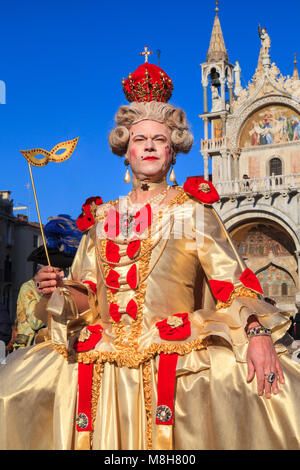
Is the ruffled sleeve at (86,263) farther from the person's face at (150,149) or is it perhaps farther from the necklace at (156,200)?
the person's face at (150,149)

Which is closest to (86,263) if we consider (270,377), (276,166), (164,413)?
(164,413)

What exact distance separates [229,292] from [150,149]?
3.09 ft

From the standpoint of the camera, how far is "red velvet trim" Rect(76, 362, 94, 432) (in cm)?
288

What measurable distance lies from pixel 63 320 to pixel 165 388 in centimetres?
63

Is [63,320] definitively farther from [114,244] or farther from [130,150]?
[130,150]

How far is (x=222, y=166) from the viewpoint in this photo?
86.1ft

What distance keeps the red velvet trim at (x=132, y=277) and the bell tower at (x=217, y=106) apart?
76.0 ft

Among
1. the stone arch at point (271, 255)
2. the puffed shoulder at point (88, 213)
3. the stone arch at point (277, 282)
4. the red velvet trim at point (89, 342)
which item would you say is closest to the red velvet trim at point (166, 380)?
the red velvet trim at point (89, 342)

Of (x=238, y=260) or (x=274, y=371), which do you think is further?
(x=238, y=260)

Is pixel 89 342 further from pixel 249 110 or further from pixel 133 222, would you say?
pixel 249 110

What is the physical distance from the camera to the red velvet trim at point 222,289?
2.92 m

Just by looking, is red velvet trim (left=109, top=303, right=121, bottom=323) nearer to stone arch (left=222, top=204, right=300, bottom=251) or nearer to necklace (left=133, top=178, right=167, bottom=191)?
necklace (left=133, top=178, right=167, bottom=191)
